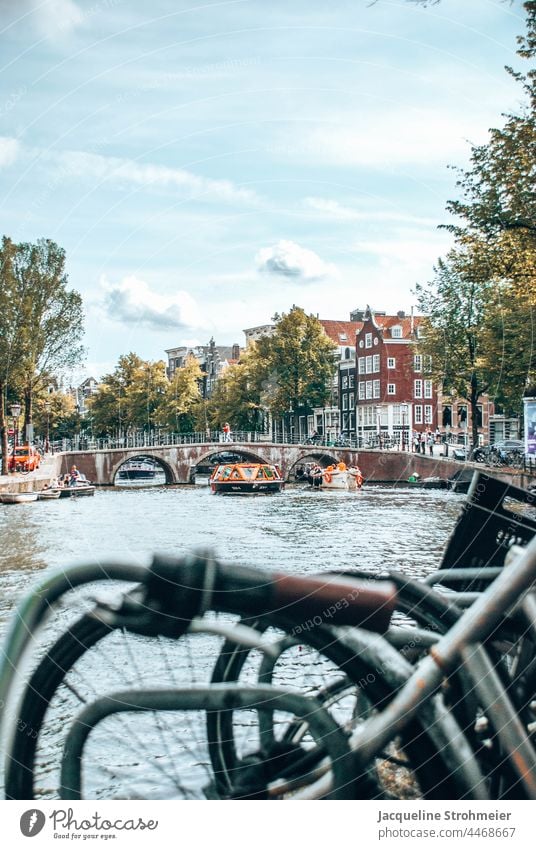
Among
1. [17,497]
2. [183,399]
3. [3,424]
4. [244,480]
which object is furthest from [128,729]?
[17,497]

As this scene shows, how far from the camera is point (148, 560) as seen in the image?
146cm

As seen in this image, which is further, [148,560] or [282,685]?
[282,685]

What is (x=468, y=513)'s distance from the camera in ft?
7.20

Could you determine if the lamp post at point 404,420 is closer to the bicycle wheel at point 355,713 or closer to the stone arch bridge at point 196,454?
the stone arch bridge at point 196,454

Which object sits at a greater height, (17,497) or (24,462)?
(24,462)

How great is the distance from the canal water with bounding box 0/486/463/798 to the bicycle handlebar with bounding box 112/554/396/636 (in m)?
0.06

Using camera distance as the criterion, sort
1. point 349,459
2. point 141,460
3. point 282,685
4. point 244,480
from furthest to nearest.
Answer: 1. point 244,480
2. point 349,459
3. point 141,460
4. point 282,685

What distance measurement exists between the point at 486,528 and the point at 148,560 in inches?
40.6

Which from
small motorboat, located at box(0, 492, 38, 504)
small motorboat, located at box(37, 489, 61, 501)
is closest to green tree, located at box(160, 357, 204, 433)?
small motorboat, located at box(37, 489, 61, 501)

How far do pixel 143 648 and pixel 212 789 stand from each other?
55 cm

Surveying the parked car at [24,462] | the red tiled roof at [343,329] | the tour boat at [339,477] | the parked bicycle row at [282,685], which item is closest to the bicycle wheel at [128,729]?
the parked bicycle row at [282,685]

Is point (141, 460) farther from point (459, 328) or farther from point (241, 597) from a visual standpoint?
point (241, 597)

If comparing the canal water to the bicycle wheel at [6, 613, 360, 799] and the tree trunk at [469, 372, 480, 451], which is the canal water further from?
the tree trunk at [469, 372, 480, 451]

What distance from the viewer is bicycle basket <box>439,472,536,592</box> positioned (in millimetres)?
2139
